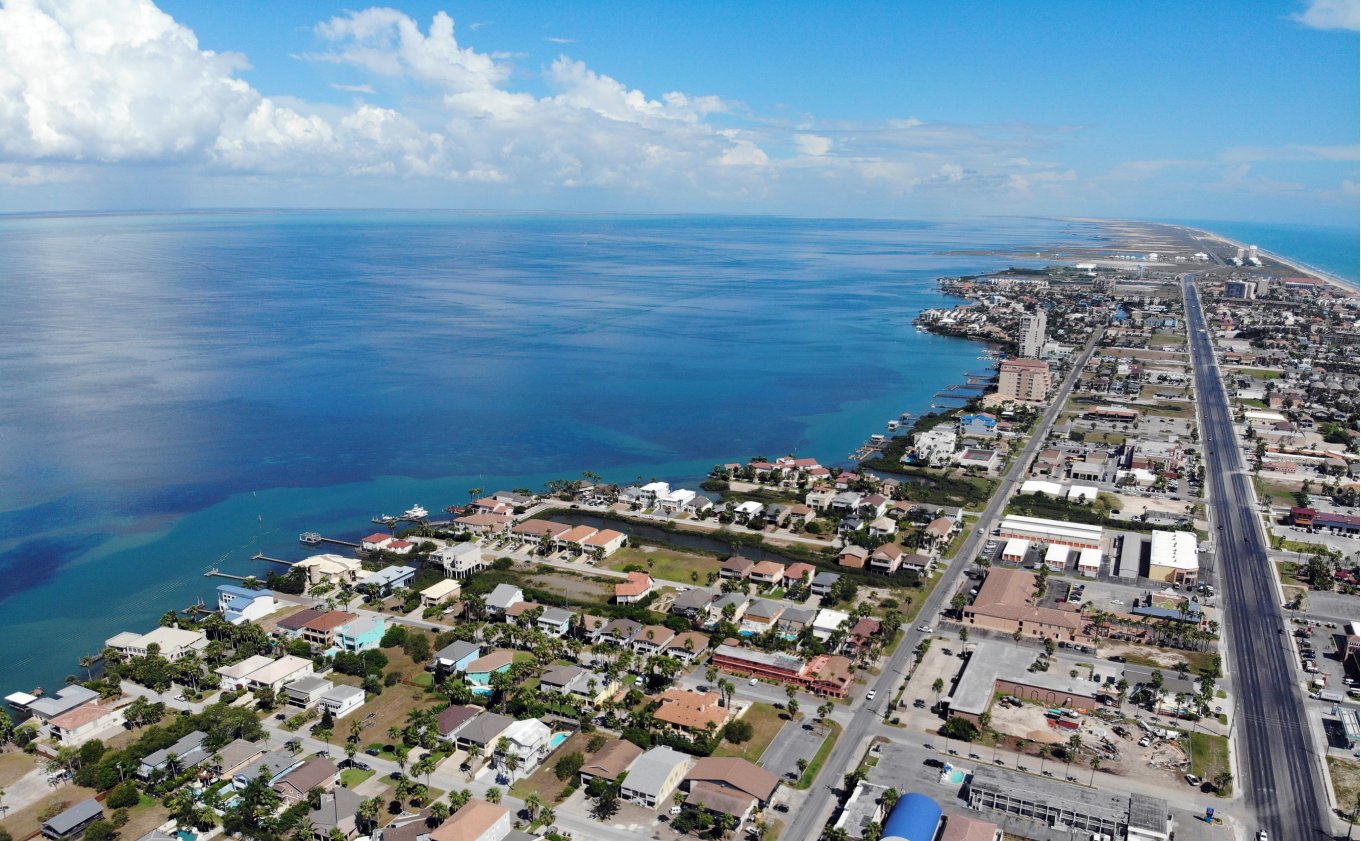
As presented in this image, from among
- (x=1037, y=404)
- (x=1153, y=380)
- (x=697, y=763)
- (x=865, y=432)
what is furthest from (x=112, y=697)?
(x=1153, y=380)

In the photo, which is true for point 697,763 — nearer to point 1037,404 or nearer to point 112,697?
point 112,697

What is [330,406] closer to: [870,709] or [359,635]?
[359,635]

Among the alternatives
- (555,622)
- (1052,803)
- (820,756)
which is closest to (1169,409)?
(1052,803)

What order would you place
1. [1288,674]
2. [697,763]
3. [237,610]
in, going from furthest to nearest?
[237,610], [1288,674], [697,763]

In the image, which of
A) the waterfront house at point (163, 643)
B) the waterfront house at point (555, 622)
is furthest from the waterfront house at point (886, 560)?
the waterfront house at point (163, 643)

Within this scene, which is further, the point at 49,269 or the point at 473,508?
the point at 49,269
